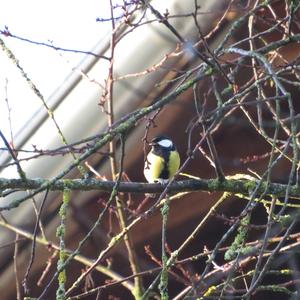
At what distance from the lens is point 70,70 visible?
9.03ft

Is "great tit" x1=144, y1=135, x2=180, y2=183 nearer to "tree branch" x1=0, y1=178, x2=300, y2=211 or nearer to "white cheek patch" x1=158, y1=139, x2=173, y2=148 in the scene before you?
"white cheek patch" x1=158, y1=139, x2=173, y2=148

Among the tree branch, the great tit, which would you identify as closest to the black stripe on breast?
the great tit

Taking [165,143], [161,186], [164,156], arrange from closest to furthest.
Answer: [161,186]
[165,143]
[164,156]

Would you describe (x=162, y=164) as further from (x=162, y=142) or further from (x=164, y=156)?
(x=162, y=142)

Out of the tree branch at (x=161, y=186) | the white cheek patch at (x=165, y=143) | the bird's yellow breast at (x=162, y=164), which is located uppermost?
the white cheek patch at (x=165, y=143)

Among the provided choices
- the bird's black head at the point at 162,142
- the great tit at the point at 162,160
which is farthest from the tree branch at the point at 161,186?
the great tit at the point at 162,160

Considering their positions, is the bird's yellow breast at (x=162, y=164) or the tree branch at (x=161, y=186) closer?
the tree branch at (x=161, y=186)

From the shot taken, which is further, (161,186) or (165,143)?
(165,143)

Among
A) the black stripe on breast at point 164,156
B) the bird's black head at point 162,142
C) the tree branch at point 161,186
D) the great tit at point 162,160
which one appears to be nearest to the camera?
the tree branch at point 161,186

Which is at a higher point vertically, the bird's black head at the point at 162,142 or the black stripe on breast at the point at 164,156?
the bird's black head at the point at 162,142

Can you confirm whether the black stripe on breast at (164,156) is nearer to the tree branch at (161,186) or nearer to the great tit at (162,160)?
→ the great tit at (162,160)

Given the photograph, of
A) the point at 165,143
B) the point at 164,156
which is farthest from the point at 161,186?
the point at 164,156

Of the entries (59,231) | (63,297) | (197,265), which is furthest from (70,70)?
(197,265)

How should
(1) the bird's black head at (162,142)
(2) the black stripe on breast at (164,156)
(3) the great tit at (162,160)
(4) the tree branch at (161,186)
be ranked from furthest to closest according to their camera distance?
1. (2) the black stripe on breast at (164,156)
2. (3) the great tit at (162,160)
3. (1) the bird's black head at (162,142)
4. (4) the tree branch at (161,186)
